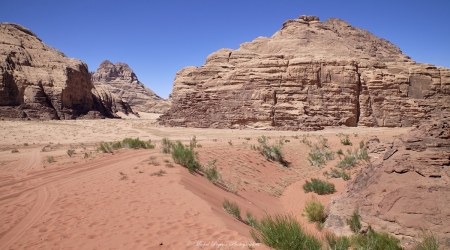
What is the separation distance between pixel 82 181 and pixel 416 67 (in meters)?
44.8

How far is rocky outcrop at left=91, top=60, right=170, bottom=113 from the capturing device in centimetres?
10300

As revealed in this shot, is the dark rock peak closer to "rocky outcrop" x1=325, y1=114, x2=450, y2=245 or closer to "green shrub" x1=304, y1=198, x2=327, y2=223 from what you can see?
"green shrub" x1=304, y1=198, x2=327, y2=223

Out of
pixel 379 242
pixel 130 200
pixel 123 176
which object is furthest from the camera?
pixel 123 176

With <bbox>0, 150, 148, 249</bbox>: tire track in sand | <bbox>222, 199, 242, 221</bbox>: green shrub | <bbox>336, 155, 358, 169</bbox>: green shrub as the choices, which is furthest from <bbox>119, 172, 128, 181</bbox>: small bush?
<bbox>336, 155, 358, 169</bbox>: green shrub

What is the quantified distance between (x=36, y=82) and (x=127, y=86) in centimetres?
7423

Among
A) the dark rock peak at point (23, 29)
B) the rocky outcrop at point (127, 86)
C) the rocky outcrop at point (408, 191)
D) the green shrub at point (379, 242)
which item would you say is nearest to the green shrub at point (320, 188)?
the rocky outcrop at point (408, 191)

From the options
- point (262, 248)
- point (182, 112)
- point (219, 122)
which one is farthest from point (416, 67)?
point (262, 248)

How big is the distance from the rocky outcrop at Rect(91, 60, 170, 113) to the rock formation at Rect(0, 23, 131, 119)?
1781 inches

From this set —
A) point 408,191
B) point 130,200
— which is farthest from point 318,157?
point 130,200

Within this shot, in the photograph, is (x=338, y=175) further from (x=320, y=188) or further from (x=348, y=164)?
(x=320, y=188)

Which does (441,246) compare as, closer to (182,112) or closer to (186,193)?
(186,193)

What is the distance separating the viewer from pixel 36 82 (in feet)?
145

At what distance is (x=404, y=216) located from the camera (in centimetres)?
568

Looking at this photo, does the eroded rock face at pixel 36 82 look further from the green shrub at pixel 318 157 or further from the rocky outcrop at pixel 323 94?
the green shrub at pixel 318 157
